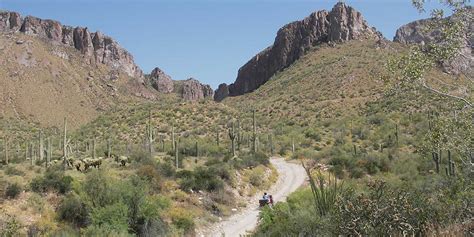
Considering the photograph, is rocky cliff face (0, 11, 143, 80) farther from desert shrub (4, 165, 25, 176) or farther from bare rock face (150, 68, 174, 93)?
desert shrub (4, 165, 25, 176)

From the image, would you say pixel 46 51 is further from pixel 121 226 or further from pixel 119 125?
pixel 121 226

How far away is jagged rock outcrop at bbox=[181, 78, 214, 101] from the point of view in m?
150

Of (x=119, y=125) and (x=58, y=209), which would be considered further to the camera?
(x=119, y=125)

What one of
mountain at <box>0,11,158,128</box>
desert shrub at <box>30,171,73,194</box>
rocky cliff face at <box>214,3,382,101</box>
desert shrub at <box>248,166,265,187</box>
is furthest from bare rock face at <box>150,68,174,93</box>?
desert shrub at <box>30,171,73,194</box>

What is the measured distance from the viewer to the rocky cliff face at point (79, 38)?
120 metres

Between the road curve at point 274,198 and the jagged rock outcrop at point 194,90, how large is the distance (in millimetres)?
111930

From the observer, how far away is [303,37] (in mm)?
99875

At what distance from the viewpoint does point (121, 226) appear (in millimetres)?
16453

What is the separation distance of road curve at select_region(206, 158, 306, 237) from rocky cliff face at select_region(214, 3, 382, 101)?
56463 mm

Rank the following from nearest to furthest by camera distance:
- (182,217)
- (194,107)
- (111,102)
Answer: (182,217), (194,107), (111,102)

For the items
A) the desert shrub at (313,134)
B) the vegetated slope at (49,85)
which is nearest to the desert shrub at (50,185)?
the desert shrub at (313,134)

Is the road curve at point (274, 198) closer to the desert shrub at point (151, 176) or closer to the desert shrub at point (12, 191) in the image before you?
the desert shrub at point (151, 176)

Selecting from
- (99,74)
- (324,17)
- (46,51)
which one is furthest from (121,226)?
(99,74)

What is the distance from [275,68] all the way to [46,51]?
167ft
